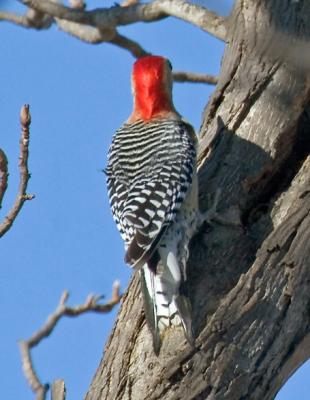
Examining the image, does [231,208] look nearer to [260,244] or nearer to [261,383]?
[260,244]

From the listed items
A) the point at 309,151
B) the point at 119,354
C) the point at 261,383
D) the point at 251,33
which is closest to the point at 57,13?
the point at 251,33

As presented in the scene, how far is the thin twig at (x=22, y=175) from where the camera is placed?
4059 millimetres

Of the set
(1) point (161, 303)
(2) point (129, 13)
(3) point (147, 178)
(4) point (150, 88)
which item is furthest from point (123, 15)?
(1) point (161, 303)

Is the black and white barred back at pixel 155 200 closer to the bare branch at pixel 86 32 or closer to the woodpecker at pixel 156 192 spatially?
the woodpecker at pixel 156 192

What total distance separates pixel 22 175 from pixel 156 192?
1.19 metres

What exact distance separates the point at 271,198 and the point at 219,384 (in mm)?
1135

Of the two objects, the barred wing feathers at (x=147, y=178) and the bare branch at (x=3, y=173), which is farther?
the barred wing feathers at (x=147, y=178)

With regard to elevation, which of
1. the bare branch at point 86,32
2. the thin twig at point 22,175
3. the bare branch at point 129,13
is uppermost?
the bare branch at point 86,32

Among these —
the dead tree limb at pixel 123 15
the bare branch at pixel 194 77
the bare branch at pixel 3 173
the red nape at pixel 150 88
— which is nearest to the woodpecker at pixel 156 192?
the red nape at pixel 150 88

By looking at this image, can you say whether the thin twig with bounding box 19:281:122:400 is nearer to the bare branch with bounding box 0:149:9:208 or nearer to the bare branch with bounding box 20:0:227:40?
the bare branch with bounding box 0:149:9:208

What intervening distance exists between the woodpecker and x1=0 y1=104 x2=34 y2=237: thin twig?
690 millimetres

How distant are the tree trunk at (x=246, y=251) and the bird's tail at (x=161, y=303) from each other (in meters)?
0.05

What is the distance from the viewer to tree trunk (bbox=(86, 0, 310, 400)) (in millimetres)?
4371

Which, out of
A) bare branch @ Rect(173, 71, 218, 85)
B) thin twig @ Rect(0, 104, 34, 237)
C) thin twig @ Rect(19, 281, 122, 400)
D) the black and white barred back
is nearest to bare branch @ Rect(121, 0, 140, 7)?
bare branch @ Rect(173, 71, 218, 85)
